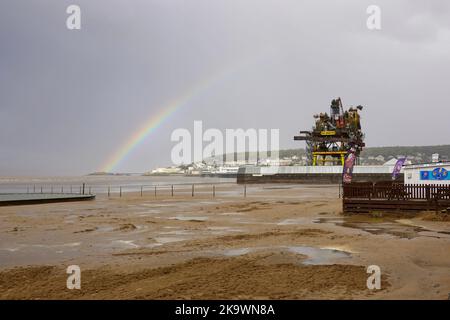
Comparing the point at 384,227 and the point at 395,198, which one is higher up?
the point at 395,198

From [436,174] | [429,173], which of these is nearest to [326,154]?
[429,173]

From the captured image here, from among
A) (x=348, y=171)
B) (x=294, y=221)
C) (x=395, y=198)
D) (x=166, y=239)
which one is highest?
(x=348, y=171)

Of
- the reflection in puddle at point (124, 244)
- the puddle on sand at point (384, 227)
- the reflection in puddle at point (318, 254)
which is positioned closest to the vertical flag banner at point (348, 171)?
the puddle on sand at point (384, 227)

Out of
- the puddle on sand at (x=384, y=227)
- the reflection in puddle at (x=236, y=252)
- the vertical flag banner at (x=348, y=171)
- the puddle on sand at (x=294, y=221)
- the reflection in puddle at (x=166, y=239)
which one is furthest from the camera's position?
the vertical flag banner at (x=348, y=171)

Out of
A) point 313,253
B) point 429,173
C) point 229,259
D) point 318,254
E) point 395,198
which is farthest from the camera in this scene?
point 429,173

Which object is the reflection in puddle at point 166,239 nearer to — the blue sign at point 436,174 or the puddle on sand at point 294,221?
the puddle on sand at point 294,221

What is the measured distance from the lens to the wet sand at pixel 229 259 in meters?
7.36

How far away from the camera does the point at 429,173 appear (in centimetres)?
2614

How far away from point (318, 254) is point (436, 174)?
18491 millimetres

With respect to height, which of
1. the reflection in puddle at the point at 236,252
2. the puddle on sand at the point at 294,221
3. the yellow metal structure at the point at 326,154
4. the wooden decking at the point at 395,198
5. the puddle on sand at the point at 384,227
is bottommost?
the puddle on sand at the point at 294,221

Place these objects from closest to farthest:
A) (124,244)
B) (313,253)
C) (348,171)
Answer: (313,253) → (124,244) → (348,171)

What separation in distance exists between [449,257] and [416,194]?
11.9 meters

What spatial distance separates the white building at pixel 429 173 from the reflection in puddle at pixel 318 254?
674 inches

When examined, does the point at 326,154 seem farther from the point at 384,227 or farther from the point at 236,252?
the point at 236,252
